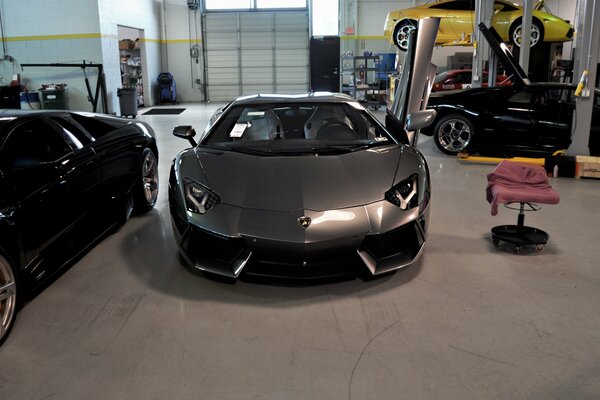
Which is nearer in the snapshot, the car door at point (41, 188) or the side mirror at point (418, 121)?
the car door at point (41, 188)

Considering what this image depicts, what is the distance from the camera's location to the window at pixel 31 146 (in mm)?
3391

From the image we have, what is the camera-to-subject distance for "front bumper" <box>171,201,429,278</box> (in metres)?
3.14

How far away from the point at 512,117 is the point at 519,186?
4.05 meters

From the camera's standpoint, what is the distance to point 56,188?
348 cm

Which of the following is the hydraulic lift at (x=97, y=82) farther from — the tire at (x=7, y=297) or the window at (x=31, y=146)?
the tire at (x=7, y=297)

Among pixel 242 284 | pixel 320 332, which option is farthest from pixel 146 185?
pixel 320 332

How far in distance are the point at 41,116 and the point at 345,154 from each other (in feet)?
7.01

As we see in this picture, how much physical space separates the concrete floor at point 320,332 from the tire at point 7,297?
0.28 feet

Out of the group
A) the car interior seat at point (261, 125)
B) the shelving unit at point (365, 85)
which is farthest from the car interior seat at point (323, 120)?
the shelving unit at point (365, 85)

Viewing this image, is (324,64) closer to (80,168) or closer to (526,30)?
(526,30)

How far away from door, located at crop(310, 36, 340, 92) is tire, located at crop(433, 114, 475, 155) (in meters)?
12.6

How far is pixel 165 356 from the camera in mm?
2695

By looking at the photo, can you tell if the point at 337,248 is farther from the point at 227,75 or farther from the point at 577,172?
the point at 227,75

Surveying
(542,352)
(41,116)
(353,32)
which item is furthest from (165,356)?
(353,32)
